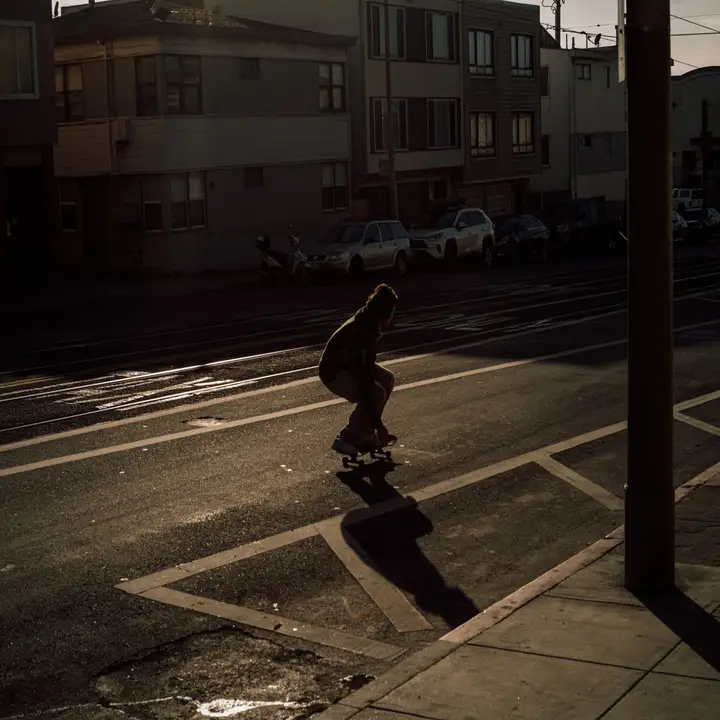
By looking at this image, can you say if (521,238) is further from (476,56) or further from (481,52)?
(481,52)

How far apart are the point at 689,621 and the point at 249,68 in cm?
3815

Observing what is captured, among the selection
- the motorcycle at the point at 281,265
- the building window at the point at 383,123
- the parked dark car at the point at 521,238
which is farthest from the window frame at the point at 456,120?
the motorcycle at the point at 281,265

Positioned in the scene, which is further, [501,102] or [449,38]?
[501,102]

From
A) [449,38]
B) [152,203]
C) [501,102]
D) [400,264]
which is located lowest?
[400,264]

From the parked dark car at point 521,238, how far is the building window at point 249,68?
9.28 m

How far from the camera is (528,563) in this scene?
982 cm

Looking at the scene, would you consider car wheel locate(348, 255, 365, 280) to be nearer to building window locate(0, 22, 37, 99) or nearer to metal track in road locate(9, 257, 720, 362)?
metal track in road locate(9, 257, 720, 362)

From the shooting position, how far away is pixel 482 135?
58344 millimetres

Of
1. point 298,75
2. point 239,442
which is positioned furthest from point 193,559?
point 298,75

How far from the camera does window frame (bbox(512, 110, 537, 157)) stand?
61031mm

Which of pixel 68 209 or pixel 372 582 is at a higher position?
pixel 68 209

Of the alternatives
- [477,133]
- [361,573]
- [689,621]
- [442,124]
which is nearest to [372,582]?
[361,573]

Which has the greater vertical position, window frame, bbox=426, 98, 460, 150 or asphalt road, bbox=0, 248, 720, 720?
window frame, bbox=426, 98, 460, 150

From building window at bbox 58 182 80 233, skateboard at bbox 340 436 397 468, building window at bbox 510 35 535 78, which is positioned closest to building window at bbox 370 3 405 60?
building window at bbox 510 35 535 78
